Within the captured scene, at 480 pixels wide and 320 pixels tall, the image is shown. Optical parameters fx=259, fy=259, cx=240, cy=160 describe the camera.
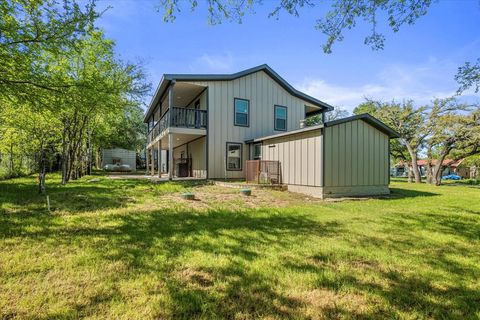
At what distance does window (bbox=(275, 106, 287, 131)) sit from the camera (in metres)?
16.3

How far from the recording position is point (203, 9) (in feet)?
20.0

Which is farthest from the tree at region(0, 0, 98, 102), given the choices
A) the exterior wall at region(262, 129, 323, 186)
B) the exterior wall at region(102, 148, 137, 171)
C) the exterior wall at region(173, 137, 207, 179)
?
the exterior wall at region(102, 148, 137, 171)

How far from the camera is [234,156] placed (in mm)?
14953

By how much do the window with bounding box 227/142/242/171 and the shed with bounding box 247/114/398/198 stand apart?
3.90 metres

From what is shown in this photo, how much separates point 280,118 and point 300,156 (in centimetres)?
639

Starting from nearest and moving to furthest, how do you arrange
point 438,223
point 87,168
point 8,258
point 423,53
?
point 8,258 → point 438,223 → point 423,53 → point 87,168

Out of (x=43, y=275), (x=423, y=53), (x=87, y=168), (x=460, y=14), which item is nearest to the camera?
(x=43, y=275)

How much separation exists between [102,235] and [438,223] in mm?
7100

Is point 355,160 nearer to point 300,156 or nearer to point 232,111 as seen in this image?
point 300,156

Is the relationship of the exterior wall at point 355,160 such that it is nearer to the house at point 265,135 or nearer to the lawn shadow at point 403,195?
the house at point 265,135

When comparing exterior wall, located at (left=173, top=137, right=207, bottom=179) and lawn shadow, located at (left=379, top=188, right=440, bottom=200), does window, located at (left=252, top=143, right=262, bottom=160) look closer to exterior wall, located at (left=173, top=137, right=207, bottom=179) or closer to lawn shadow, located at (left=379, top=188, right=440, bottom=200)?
exterior wall, located at (left=173, top=137, right=207, bottom=179)

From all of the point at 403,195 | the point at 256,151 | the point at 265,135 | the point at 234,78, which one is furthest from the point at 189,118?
the point at 403,195

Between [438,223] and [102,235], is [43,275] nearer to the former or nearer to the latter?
[102,235]

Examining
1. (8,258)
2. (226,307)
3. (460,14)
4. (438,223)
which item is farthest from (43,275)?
(460,14)
